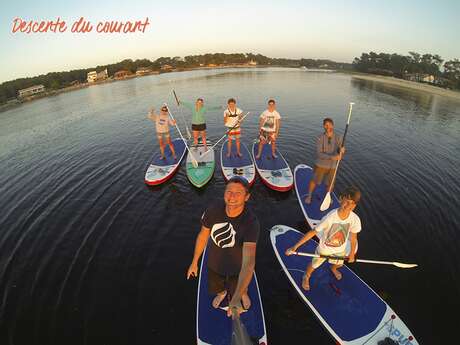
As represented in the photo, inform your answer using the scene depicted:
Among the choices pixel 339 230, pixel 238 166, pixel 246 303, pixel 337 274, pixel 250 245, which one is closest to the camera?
pixel 250 245

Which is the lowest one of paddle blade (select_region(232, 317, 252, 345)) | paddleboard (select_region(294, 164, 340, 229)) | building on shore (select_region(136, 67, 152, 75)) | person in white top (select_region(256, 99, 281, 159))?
paddleboard (select_region(294, 164, 340, 229))

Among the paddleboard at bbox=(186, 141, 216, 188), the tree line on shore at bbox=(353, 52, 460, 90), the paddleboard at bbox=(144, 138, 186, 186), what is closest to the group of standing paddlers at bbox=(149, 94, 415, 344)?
the paddleboard at bbox=(186, 141, 216, 188)

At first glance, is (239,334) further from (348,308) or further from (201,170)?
(201,170)

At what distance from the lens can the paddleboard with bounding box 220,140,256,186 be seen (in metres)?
11.6

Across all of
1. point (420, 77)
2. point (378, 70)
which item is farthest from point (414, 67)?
point (378, 70)

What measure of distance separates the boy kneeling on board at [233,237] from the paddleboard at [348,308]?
8.94 feet

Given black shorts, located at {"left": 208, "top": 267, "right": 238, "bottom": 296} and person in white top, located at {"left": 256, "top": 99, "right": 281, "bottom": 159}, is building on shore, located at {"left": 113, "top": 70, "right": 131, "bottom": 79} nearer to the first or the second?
person in white top, located at {"left": 256, "top": 99, "right": 281, "bottom": 159}

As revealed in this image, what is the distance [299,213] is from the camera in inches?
400

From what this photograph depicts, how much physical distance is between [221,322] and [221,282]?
4.51ft

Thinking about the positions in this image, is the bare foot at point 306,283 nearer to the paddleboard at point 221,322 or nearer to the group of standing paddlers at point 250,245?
the group of standing paddlers at point 250,245

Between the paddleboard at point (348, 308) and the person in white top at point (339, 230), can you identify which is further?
the paddleboard at point (348, 308)

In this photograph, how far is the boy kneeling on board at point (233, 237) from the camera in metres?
3.40

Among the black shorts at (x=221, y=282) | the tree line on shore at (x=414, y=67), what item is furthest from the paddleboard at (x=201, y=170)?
the tree line on shore at (x=414, y=67)

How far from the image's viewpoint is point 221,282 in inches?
178
